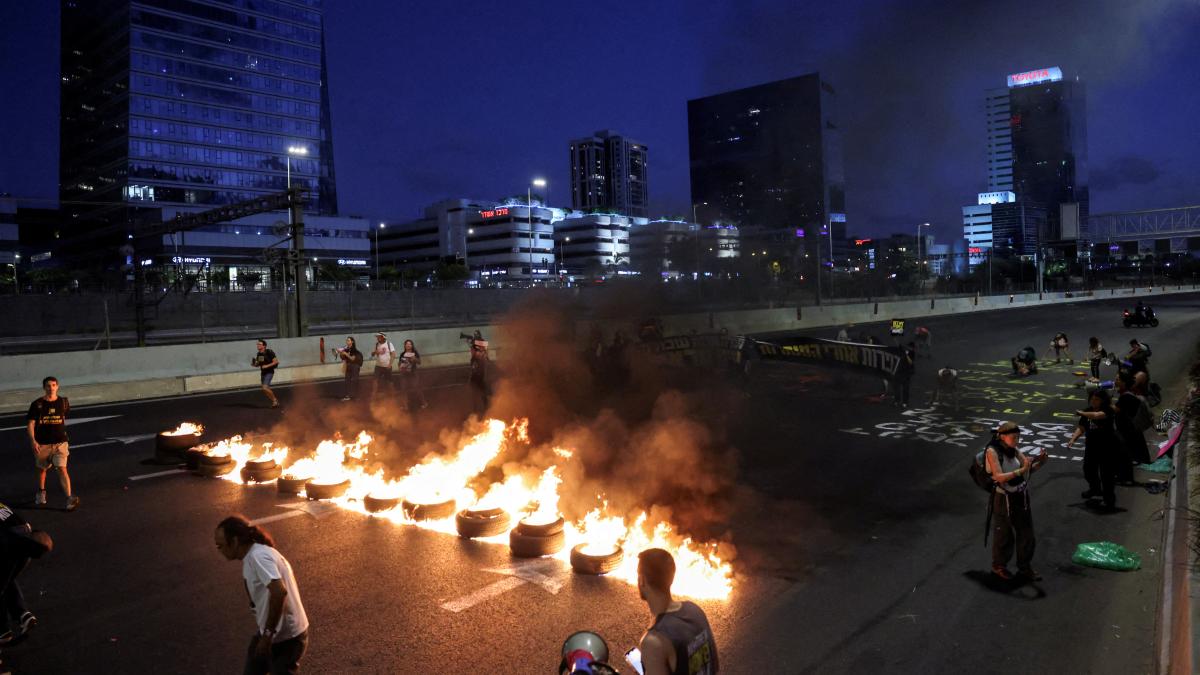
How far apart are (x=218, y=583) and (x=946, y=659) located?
239 inches

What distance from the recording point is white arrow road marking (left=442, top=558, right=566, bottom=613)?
612cm

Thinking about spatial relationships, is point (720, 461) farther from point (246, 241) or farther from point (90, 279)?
point (246, 241)

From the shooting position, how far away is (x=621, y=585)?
6.41 metres

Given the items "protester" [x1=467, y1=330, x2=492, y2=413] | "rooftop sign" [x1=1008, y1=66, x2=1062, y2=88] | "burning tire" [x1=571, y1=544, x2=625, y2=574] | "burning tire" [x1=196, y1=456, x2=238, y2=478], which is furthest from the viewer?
"rooftop sign" [x1=1008, y1=66, x2=1062, y2=88]

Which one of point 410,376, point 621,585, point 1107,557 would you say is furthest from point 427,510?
point 410,376

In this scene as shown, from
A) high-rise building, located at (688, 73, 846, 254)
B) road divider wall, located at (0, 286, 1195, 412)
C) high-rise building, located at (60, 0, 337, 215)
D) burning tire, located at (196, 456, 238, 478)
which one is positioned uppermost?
high-rise building, located at (60, 0, 337, 215)

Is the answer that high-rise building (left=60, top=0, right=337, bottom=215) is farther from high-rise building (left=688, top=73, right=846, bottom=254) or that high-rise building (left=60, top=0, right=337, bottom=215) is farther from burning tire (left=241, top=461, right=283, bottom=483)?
burning tire (left=241, top=461, right=283, bottom=483)

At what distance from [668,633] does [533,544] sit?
4.24 metres

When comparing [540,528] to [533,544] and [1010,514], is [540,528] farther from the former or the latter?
[1010,514]

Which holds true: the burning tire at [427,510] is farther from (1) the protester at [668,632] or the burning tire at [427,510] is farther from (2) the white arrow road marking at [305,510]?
(1) the protester at [668,632]

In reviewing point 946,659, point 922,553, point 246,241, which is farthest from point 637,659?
point 246,241

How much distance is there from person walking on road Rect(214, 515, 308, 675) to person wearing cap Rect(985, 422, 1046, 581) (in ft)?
18.6

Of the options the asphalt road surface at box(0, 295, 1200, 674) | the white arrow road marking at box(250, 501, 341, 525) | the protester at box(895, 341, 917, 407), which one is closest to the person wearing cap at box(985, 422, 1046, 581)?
the asphalt road surface at box(0, 295, 1200, 674)

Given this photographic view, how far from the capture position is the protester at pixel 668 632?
305cm
